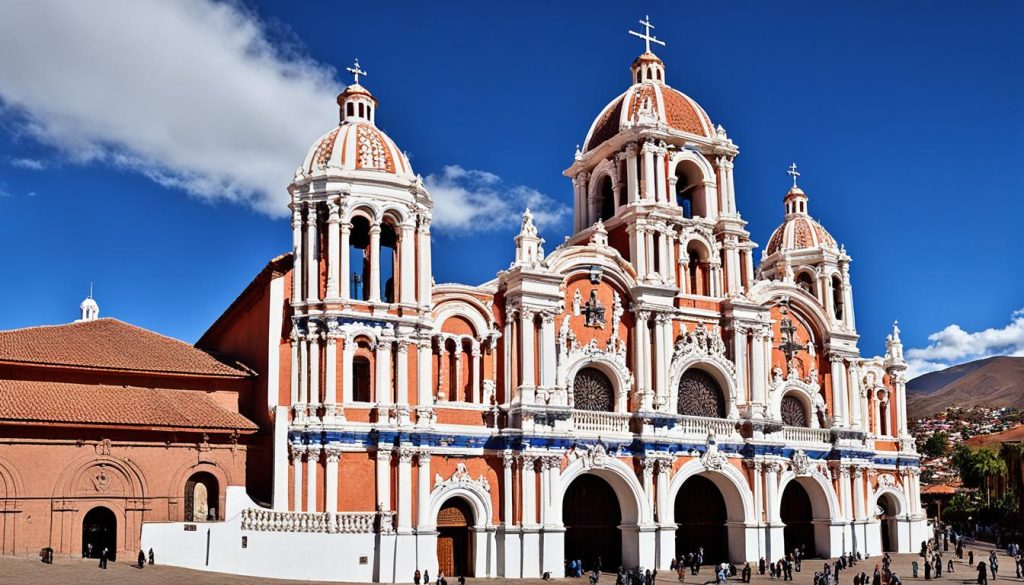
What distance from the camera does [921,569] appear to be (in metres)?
46.6

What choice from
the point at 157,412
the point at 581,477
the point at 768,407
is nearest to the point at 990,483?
the point at 768,407

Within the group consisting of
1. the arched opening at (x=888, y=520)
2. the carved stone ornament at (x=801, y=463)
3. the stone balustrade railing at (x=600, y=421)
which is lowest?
the arched opening at (x=888, y=520)

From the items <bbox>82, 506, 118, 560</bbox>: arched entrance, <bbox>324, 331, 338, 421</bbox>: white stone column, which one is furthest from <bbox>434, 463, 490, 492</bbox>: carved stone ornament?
<bbox>82, 506, 118, 560</bbox>: arched entrance

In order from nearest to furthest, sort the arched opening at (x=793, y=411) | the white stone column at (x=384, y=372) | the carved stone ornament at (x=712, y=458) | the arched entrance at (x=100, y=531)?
the arched entrance at (x=100, y=531) → the white stone column at (x=384, y=372) → the carved stone ornament at (x=712, y=458) → the arched opening at (x=793, y=411)

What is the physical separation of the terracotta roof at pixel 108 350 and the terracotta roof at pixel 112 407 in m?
0.77

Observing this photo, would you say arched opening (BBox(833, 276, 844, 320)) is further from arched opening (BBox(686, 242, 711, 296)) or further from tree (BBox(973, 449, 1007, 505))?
tree (BBox(973, 449, 1007, 505))

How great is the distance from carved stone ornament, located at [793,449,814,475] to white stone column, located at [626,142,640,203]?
13707mm

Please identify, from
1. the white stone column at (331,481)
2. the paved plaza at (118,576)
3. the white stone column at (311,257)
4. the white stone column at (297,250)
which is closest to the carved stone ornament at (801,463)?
the paved plaza at (118,576)

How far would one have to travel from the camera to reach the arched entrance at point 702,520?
46281 millimetres

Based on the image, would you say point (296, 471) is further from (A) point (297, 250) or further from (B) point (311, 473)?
(A) point (297, 250)

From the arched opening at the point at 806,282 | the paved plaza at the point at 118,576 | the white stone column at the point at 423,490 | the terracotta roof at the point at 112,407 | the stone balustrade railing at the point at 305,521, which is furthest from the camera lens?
the arched opening at the point at 806,282

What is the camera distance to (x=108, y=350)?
3822cm

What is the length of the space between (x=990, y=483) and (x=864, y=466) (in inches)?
1693

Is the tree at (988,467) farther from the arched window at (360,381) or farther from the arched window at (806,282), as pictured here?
the arched window at (360,381)
